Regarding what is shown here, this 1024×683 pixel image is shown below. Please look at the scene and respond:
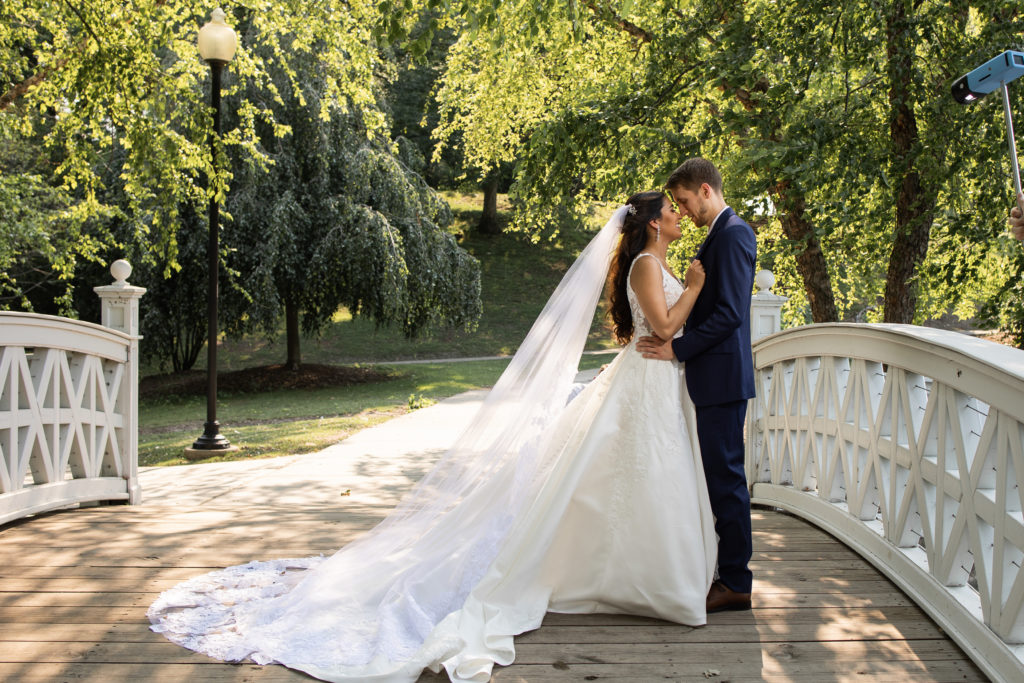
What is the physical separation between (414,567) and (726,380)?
1.48 metres

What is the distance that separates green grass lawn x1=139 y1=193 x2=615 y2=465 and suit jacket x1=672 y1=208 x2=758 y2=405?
24.1 ft

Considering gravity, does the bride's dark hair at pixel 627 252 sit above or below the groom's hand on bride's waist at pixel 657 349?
above

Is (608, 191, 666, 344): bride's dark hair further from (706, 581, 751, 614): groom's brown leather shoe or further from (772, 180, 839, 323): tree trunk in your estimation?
(772, 180, 839, 323): tree trunk

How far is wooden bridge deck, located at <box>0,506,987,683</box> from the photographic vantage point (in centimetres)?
286

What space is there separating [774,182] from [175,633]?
5.85 meters

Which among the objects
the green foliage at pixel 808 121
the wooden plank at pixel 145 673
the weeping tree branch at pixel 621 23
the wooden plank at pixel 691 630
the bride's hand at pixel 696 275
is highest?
the weeping tree branch at pixel 621 23

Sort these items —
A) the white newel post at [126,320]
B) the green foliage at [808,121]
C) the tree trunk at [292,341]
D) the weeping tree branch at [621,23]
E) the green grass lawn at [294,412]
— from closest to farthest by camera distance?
the white newel post at [126,320], the green foliage at [808,121], the weeping tree branch at [621,23], the green grass lawn at [294,412], the tree trunk at [292,341]

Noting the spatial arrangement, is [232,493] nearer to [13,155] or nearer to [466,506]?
[466,506]

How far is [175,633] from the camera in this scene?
10.4 ft

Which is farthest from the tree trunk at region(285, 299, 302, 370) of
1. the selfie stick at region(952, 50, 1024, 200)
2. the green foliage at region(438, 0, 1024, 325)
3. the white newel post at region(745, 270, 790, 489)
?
the selfie stick at region(952, 50, 1024, 200)

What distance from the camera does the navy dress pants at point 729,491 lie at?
3389 mm

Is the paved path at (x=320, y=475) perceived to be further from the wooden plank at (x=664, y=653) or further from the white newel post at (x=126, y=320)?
the wooden plank at (x=664, y=653)

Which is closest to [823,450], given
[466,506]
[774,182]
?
[466,506]

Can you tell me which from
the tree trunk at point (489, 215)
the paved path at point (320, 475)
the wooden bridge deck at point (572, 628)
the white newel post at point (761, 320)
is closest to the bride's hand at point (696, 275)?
the wooden bridge deck at point (572, 628)
